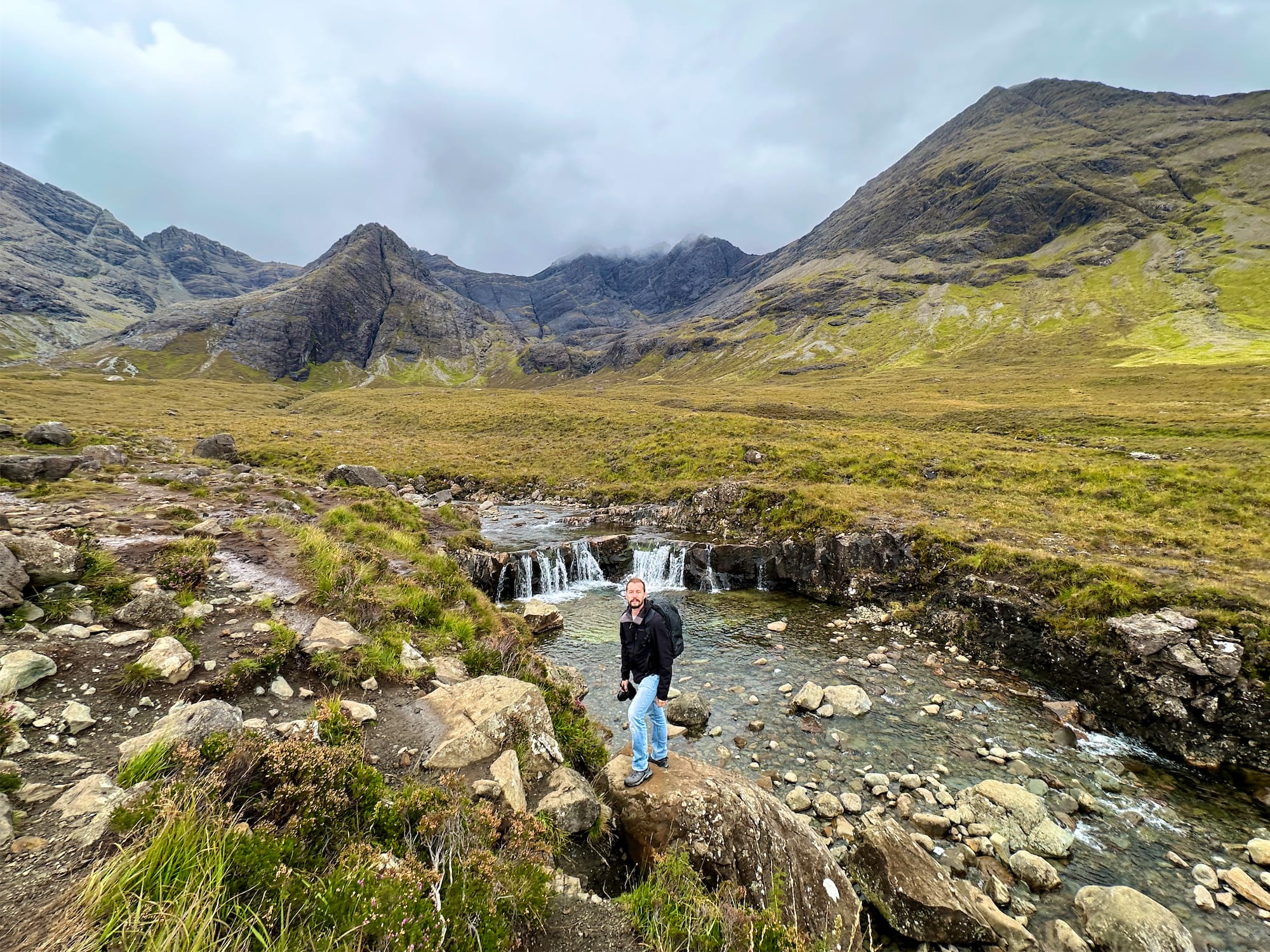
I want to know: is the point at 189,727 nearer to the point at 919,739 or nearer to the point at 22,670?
the point at 22,670

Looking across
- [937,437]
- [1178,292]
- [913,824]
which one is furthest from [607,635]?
[1178,292]

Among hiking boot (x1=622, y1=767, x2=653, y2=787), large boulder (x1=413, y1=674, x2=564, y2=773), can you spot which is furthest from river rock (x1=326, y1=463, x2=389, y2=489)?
hiking boot (x1=622, y1=767, x2=653, y2=787)

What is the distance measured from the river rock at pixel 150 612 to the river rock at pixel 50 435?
3706cm

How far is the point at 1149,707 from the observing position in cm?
1238

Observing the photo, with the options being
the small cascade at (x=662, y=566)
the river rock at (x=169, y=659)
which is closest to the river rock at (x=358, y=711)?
the river rock at (x=169, y=659)

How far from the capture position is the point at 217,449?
40156mm

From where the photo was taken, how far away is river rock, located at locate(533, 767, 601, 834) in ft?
23.0

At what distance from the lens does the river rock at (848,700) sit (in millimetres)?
13383

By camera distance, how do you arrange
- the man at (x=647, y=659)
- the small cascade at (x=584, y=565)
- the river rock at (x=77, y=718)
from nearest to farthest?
the river rock at (x=77, y=718), the man at (x=647, y=659), the small cascade at (x=584, y=565)

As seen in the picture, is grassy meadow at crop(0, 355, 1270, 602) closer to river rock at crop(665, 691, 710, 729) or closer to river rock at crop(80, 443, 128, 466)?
river rock at crop(665, 691, 710, 729)

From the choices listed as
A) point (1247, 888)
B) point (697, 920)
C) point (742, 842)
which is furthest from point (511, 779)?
point (1247, 888)

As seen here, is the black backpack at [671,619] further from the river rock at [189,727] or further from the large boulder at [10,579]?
the large boulder at [10,579]

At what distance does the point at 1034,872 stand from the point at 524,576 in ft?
65.5

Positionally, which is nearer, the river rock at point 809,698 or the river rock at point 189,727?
the river rock at point 189,727
